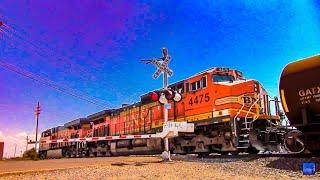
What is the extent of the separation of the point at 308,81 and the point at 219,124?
16.7 feet

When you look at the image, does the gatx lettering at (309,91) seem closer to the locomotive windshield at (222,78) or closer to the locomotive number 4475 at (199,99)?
the locomotive windshield at (222,78)

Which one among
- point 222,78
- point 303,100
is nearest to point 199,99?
point 222,78

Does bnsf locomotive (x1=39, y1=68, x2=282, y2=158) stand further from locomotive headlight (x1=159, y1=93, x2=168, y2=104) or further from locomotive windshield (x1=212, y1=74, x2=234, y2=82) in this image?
locomotive headlight (x1=159, y1=93, x2=168, y2=104)

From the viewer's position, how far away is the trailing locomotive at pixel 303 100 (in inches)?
377

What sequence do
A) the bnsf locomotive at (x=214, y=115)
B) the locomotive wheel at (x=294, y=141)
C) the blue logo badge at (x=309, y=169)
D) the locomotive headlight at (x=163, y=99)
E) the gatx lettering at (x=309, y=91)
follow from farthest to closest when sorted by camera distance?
the bnsf locomotive at (x=214, y=115) → the locomotive headlight at (x=163, y=99) → the locomotive wheel at (x=294, y=141) → the gatx lettering at (x=309, y=91) → the blue logo badge at (x=309, y=169)

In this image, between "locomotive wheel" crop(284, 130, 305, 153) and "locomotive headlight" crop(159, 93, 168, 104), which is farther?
"locomotive headlight" crop(159, 93, 168, 104)

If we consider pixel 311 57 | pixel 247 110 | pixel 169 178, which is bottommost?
pixel 169 178

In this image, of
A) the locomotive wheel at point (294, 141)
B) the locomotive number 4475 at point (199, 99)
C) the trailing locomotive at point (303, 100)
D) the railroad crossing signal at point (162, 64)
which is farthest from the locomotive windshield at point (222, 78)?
the locomotive wheel at point (294, 141)

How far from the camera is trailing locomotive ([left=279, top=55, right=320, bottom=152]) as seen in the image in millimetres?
9578

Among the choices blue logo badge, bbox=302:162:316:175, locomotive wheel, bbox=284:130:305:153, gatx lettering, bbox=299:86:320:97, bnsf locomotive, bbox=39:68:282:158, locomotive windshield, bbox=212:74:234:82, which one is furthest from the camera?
locomotive windshield, bbox=212:74:234:82

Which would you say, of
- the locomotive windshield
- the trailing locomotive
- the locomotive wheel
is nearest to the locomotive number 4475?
the locomotive windshield

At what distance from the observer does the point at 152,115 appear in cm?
1853

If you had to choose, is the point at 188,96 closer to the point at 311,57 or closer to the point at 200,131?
the point at 200,131

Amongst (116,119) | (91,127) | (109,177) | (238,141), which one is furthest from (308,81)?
(91,127)
